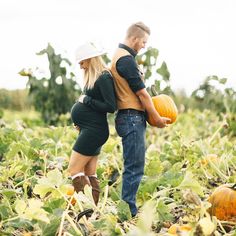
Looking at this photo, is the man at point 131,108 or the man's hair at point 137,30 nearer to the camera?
the man at point 131,108

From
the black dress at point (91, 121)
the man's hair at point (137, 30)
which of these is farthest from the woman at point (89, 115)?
the man's hair at point (137, 30)

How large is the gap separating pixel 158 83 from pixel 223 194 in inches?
206

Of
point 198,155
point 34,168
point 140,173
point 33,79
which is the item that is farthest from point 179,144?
point 33,79

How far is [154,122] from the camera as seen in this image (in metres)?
3.77

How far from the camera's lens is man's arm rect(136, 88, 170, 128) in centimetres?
368

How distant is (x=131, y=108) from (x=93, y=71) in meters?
0.36

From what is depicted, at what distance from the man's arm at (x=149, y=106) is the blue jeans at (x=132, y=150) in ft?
0.21

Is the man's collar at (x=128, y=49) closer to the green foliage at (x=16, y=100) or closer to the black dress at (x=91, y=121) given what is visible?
the black dress at (x=91, y=121)

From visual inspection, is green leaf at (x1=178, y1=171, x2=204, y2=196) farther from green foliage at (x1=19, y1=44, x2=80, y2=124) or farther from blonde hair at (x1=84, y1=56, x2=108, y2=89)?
green foliage at (x1=19, y1=44, x2=80, y2=124)

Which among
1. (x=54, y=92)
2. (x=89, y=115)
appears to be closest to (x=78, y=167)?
(x=89, y=115)

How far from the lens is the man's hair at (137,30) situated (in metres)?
3.78

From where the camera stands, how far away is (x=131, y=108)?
3.71 m

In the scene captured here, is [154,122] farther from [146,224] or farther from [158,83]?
[158,83]

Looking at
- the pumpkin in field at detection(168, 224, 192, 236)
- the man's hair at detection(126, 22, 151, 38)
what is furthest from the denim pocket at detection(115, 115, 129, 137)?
the pumpkin in field at detection(168, 224, 192, 236)
